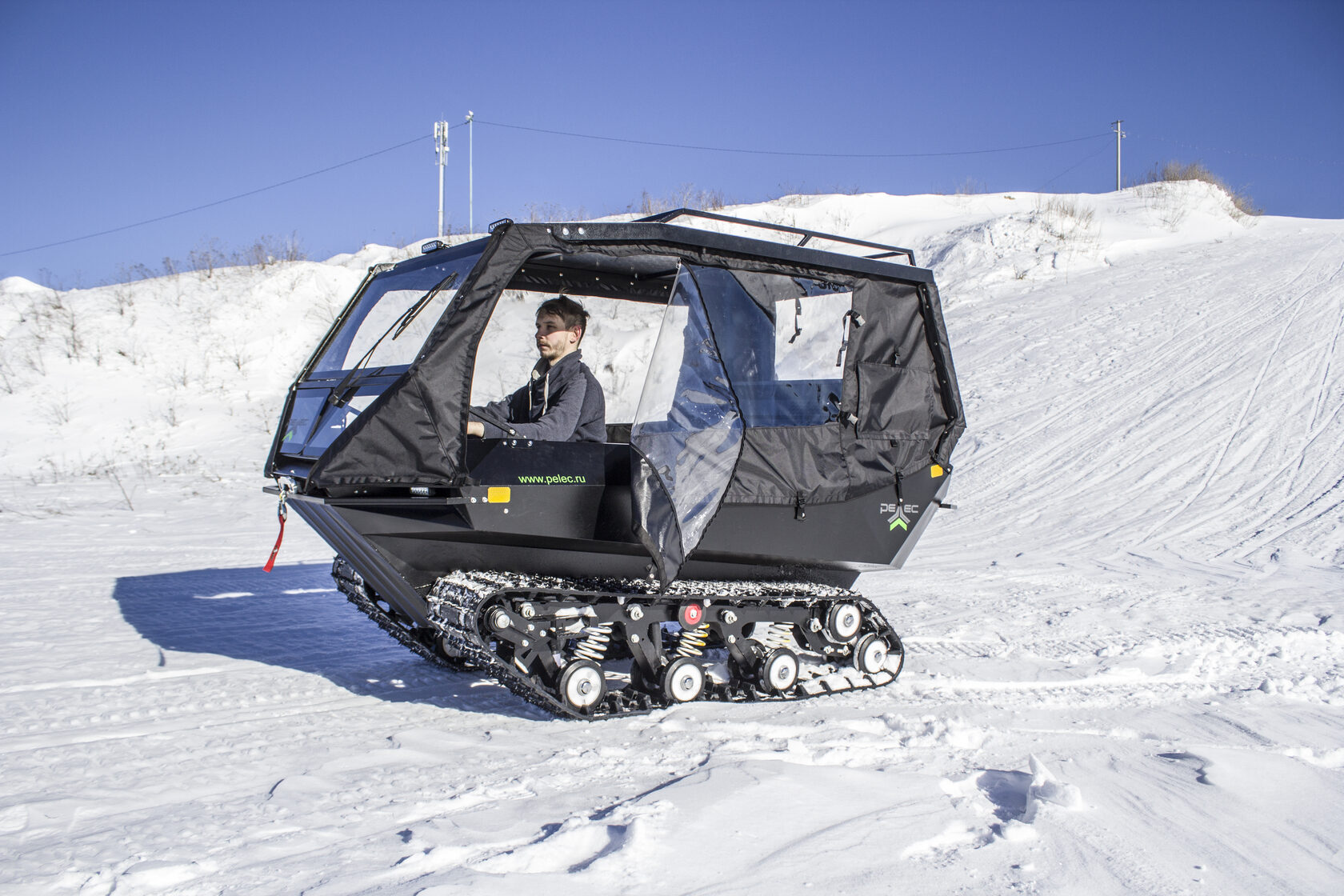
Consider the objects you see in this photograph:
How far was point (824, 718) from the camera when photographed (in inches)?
175

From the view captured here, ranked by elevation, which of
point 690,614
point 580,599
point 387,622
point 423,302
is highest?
point 423,302

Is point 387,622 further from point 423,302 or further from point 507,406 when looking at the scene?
point 423,302

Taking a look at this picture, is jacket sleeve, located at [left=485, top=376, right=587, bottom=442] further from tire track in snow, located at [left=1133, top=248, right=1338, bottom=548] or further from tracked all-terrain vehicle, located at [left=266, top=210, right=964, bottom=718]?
tire track in snow, located at [left=1133, top=248, right=1338, bottom=548]

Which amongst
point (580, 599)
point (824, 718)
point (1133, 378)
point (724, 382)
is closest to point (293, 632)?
point (580, 599)

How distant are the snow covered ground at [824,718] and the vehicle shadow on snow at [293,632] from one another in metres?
0.04

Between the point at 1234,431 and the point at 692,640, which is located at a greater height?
the point at 1234,431

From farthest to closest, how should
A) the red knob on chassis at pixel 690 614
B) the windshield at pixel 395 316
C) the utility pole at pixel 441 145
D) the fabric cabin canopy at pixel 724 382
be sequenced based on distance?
the utility pole at pixel 441 145 < the red knob on chassis at pixel 690 614 < the windshield at pixel 395 316 < the fabric cabin canopy at pixel 724 382

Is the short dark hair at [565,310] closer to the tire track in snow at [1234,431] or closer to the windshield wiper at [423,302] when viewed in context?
the windshield wiper at [423,302]

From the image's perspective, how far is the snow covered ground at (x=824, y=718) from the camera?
2.94 m

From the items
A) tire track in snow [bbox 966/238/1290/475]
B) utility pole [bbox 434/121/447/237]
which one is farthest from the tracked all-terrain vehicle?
utility pole [bbox 434/121/447/237]

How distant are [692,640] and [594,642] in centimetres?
53

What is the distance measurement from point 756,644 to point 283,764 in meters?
2.25

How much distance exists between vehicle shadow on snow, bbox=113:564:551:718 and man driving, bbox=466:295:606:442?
1327mm

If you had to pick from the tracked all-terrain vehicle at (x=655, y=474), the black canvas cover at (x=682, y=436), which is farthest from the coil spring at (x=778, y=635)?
the black canvas cover at (x=682, y=436)
